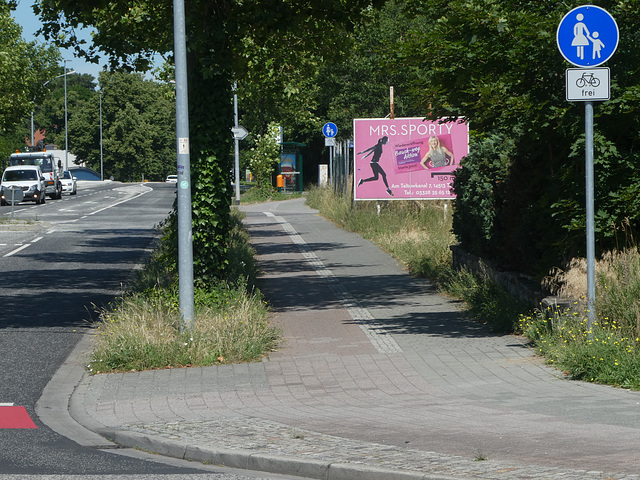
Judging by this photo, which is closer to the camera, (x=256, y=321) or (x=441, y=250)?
(x=256, y=321)

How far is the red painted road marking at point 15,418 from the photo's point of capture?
24.1ft

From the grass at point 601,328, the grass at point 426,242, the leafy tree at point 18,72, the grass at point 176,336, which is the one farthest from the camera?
the leafy tree at point 18,72

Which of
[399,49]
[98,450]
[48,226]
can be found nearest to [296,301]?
[399,49]

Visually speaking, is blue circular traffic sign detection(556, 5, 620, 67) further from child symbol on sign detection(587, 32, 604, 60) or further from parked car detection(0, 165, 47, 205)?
parked car detection(0, 165, 47, 205)

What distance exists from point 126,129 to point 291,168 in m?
56.6

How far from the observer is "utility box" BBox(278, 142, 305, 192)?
57625 mm

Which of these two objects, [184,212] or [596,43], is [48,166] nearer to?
[184,212]

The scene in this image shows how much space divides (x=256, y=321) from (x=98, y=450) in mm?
3843

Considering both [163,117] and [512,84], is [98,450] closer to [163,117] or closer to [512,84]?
[512,84]

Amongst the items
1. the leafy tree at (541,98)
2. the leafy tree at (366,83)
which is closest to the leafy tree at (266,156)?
the leafy tree at (366,83)

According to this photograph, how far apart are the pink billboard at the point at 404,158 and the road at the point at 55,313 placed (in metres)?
5.95

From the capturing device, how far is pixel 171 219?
1250 centimetres

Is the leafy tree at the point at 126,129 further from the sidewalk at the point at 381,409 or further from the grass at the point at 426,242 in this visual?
the sidewalk at the point at 381,409

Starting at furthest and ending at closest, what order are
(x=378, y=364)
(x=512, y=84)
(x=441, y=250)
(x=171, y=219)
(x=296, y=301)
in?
1. (x=441, y=250)
2. (x=296, y=301)
3. (x=171, y=219)
4. (x=512, y=84)
5. (x=378, y=364)
